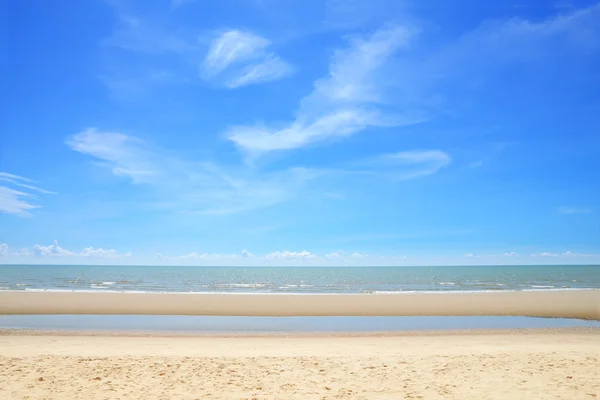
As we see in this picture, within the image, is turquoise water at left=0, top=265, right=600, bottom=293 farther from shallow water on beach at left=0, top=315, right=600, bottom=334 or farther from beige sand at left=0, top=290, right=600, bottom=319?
shallow water on beach at left=0, top=315, right=600, bottom=334

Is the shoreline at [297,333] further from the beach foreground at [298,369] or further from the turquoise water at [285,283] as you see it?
the turquoise water at [285,283]

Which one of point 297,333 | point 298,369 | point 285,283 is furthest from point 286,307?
point 285,283

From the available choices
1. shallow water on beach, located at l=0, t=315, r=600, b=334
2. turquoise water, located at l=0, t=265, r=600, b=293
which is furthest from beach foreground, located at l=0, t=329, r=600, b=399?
turquoise water, located at l=0, t=265, r=600, b=293

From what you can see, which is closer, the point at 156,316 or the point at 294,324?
the point at 294,324

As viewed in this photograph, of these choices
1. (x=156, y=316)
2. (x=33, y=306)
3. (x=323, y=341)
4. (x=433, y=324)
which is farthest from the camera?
(x=33, y=306)

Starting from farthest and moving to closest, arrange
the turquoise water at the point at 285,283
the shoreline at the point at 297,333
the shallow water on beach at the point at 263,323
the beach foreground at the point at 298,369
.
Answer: the turquoise water at the point at 285,283 → the shallow water on beach at the point at 263,323 → the shoreline at the point at 297,333 → the beach foreground at the point at 298,369

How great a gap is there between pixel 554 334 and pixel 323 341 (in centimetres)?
978

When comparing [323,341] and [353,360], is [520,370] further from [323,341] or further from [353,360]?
[323,341]

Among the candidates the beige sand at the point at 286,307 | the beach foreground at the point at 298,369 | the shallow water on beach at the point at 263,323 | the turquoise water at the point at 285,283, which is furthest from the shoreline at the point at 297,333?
the turquoise water at the point at 285,283

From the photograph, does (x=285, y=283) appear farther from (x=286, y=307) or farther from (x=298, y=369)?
(x=298, y=369)

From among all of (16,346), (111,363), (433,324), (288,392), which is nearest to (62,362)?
(111,363)

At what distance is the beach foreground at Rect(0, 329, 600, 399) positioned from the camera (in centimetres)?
887

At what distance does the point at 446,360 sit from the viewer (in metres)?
11.5

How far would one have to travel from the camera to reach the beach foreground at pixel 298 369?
8867mm
